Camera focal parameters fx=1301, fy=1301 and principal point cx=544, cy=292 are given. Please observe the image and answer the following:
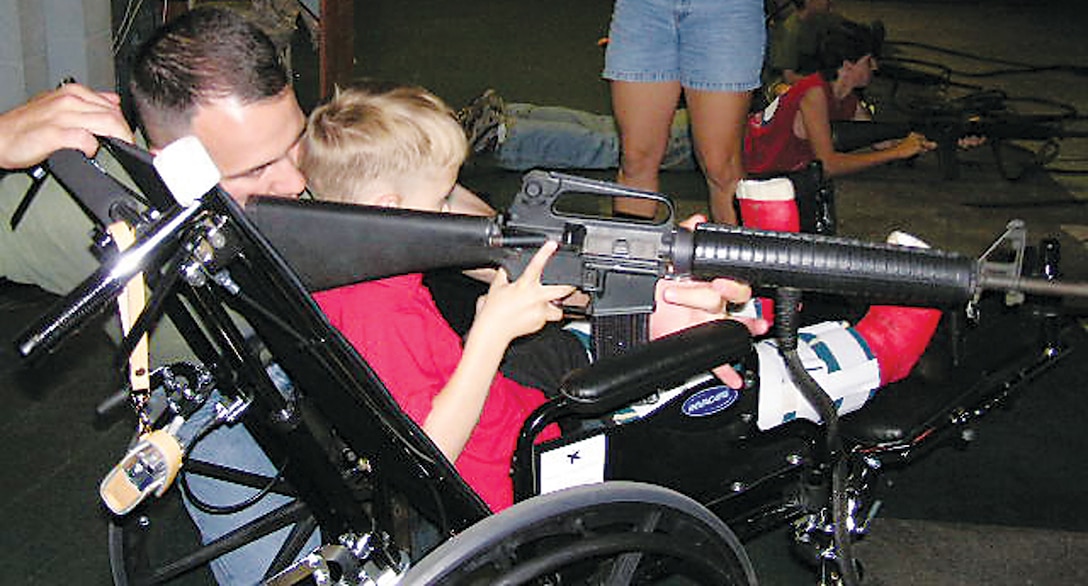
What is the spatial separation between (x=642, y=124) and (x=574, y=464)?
5.07 feet

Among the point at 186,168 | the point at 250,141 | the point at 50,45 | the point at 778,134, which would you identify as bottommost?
the point at 778,134

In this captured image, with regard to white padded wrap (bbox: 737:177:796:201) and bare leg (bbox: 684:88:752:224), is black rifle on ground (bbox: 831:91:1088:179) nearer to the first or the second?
bare leg (bbox: 684:88:752:224)

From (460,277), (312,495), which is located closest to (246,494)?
(312,495)

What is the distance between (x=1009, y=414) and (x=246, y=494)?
75.1 inches

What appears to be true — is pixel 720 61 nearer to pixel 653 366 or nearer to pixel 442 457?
pixel 653 366

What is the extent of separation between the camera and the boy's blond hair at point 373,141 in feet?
6.27

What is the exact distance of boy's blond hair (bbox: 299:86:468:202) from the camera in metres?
1.91

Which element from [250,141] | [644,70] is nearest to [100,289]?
[250,141]

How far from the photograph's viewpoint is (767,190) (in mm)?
2475

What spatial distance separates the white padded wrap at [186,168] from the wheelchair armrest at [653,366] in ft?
1.78

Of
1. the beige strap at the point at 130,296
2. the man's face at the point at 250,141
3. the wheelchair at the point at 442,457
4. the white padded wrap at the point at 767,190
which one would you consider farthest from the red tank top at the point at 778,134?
the beige strap at the point at 130,296

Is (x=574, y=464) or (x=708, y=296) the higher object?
(x=708, y=296)

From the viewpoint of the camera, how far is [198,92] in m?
1.75

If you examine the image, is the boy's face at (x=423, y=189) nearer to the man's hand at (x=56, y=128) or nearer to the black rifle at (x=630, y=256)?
the black rifle at (x=630, y=256)
